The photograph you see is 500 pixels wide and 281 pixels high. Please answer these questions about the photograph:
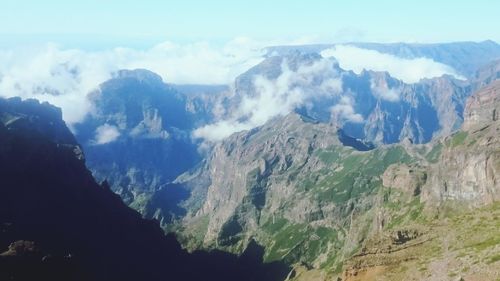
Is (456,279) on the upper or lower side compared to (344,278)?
upper

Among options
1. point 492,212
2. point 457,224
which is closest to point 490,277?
point 457,224

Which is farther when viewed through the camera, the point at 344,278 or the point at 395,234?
the point at 395,234

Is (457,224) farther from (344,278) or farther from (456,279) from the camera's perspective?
(456,279)

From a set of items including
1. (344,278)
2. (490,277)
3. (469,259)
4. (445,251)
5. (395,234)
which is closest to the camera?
(490,277)

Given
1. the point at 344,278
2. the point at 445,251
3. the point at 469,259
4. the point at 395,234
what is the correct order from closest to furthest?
the point at 469,259, the point at 445,251, the point at 344,278, the point at 395,234

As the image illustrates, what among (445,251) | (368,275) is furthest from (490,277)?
(368,275)

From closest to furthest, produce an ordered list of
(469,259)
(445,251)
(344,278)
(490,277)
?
(490,277), (469,259), (445,251), (344,278)

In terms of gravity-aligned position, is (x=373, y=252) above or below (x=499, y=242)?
below

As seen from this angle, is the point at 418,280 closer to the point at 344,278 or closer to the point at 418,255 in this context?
the point at 418,255

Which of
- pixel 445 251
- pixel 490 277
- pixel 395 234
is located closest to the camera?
pixel 490 277
